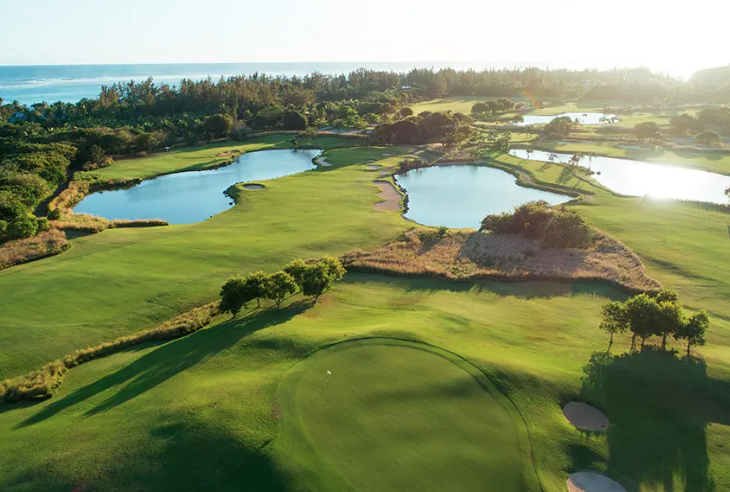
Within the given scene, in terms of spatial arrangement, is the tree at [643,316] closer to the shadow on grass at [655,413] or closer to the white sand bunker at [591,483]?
the shadow on grass at [655,413]

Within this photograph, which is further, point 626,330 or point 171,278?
point 171,278

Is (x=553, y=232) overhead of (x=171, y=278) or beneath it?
overhead

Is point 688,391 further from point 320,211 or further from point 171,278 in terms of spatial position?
point 320,211

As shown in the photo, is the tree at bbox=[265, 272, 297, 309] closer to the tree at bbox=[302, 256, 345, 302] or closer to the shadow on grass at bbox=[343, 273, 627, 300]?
the tree at bbox=[302, 256, 345, 302]

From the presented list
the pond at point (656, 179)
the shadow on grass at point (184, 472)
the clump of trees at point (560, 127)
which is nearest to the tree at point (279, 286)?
the shadow on grass at point (184, 472)

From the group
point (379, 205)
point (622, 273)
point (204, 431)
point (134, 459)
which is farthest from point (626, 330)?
point (379, 205)

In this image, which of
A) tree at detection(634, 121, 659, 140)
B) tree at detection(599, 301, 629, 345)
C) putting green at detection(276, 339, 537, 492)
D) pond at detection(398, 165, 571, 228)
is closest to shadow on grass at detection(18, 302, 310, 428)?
putting green at detection(276, 339, 537, 492)
